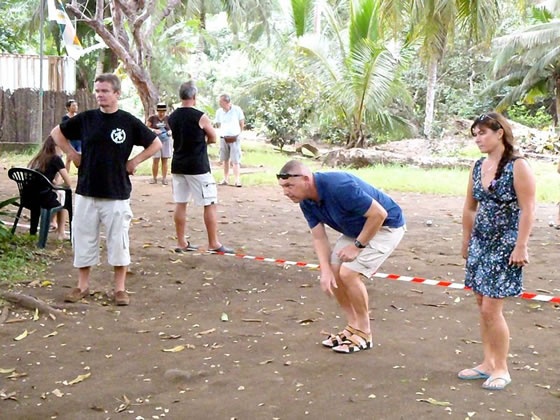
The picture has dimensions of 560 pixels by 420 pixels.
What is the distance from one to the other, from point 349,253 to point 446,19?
23.8ft

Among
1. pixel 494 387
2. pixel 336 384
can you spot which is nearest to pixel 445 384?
pixel 494 387

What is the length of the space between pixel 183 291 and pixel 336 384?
8.84ft

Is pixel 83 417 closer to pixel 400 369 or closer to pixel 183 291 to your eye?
pixel 400 369

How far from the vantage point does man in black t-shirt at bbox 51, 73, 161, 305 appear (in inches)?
245

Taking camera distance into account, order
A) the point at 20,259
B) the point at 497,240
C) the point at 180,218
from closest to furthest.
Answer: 1. the point at 497,240
2. the point at 20,259
3. the point at 180,218

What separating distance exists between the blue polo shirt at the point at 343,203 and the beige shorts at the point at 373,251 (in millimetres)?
55

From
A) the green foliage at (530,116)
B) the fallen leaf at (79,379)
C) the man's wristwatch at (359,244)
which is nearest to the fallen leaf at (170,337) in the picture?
the fallen leaf at (79,379)

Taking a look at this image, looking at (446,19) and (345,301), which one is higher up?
(446,19)

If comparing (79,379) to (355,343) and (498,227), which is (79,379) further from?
(498,227)

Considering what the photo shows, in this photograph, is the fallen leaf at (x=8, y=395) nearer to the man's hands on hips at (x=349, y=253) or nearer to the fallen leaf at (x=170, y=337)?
the fallen leaf at (x=170, y=337)

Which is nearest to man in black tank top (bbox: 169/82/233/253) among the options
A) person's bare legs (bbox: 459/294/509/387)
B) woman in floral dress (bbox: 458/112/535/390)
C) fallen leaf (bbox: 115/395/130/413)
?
fallen leaf (bbox: 115/395/130/413)

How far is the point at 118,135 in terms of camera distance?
6242 mm

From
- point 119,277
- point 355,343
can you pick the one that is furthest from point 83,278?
point 355,343

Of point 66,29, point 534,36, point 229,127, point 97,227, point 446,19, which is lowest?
point 97,227
